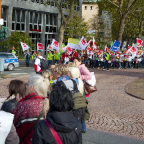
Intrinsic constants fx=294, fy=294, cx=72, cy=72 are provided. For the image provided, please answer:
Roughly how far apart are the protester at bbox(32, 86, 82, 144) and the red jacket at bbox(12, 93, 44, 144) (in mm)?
370

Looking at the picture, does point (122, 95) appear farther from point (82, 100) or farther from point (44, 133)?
point (44, 133)

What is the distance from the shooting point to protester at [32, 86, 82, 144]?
291 cm

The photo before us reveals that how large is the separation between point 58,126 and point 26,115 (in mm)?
660

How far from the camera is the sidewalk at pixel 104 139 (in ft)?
20.0

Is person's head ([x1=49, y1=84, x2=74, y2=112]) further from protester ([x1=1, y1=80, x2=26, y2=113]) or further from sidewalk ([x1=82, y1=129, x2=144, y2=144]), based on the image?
sidewalk ([x1=82, y1=129, x2=144, y2=144])

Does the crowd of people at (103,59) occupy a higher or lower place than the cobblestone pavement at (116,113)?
higher

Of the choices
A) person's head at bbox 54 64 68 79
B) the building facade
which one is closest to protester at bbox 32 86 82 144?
person's head at bbox 54 64 68 79

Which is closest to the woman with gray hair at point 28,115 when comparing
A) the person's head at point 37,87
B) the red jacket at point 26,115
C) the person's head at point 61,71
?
the red jacket at point 26,115

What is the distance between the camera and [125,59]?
26500 millimetres

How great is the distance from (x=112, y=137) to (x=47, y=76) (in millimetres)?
1944

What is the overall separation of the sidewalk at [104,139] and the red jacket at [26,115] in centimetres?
285

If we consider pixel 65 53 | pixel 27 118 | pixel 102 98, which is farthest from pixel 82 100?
pixel 65 53

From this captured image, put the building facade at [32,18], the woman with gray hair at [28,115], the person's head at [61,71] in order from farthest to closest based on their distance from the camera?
the building facade at [32,18] < the person's head at [61,71] < the woman with gray hair at [28,115]

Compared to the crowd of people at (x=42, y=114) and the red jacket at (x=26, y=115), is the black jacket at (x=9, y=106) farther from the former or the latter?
the red jacket at (x=26, y=115)
